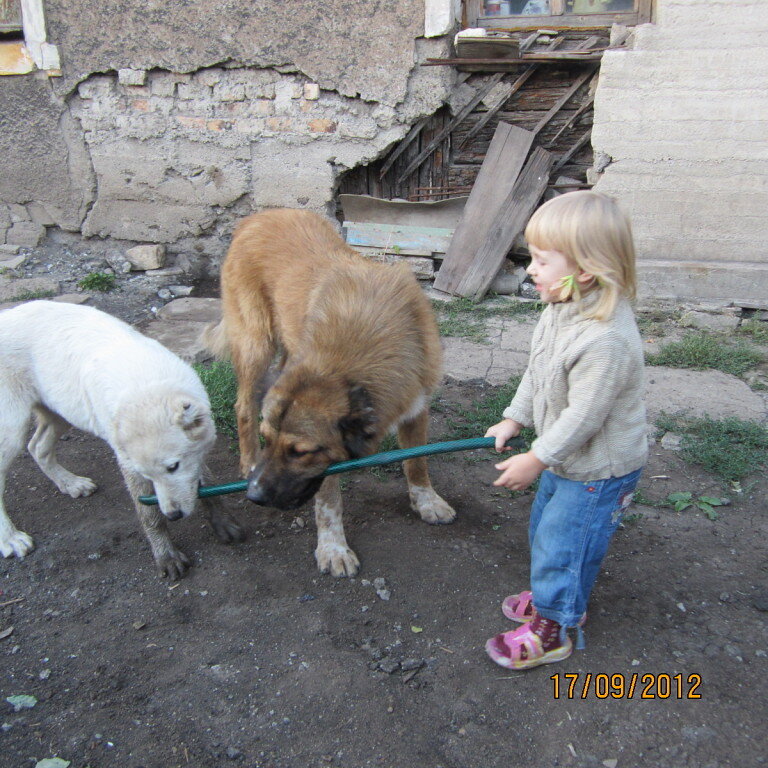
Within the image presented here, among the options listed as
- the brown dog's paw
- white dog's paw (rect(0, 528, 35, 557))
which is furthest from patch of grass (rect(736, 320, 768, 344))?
white dog's paw (rect(0, 528, 35, 557))

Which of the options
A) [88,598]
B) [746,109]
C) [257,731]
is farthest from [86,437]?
[746,109]

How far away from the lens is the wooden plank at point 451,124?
21.5ft

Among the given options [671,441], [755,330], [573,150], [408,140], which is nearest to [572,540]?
[671,441]

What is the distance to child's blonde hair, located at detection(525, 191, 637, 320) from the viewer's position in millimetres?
2055

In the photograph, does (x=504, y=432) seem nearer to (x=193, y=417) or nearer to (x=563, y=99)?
(x=193, y=417)

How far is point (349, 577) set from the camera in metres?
3.09

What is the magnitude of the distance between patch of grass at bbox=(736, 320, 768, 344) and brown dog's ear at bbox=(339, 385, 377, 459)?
4.32 m

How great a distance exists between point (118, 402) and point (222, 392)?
201 cm

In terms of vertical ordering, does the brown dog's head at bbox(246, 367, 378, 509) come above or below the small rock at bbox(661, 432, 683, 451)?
above

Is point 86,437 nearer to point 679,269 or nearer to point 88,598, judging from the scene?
point 88,598

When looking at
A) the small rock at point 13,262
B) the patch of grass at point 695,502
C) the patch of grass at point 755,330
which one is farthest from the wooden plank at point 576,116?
the small rock at point 13,262

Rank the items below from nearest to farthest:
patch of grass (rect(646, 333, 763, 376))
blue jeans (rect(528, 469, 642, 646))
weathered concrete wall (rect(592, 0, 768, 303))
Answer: blue jeans (rect(528, 469, 642, 646)) → patch of grass (rect(646, 333, 763, 376)) → weathered concrete wall (rect(592, 0, 768, 303))

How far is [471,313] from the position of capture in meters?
6.19

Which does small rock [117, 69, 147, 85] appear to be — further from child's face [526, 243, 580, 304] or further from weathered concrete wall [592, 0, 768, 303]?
child's face [526, 243, 580, 304]
